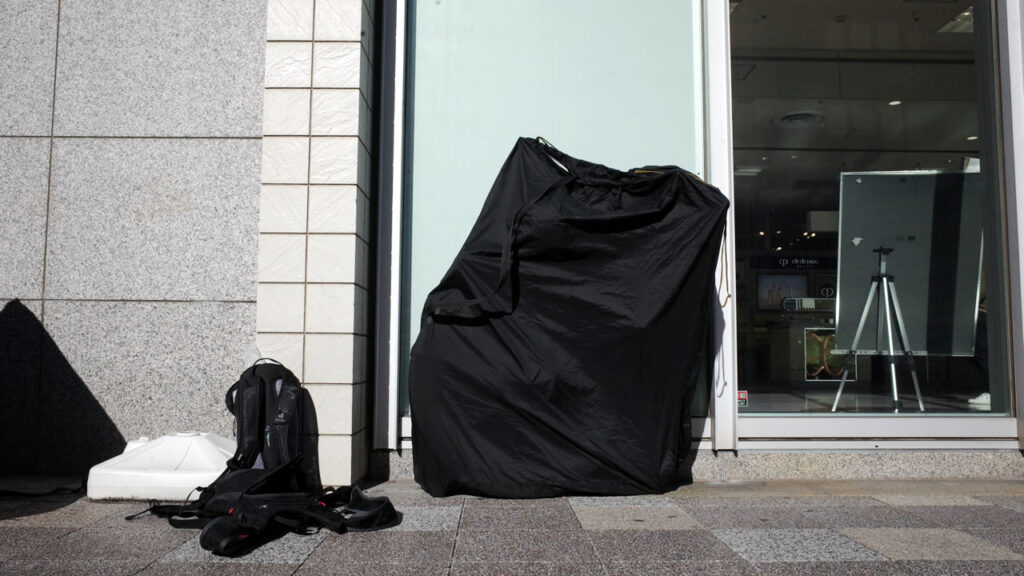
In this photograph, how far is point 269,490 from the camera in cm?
296

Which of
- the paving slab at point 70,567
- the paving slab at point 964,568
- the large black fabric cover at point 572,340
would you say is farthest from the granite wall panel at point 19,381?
the paving slab at point 964,568

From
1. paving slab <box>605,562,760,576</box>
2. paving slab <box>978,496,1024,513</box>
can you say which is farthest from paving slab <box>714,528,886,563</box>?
paving slab <box>978,496,1024,513</box>

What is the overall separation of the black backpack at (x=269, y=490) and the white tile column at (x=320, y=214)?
0.14m


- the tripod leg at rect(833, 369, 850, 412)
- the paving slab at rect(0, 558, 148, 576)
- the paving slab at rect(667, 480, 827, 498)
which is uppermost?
the tripod leg at rect(833, 369, 850, 412)

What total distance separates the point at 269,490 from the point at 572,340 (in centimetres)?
149

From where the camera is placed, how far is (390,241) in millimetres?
3975

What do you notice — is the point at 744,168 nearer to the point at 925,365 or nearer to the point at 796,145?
the point at 796,145

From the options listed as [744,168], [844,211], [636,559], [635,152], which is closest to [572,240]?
[635,152]

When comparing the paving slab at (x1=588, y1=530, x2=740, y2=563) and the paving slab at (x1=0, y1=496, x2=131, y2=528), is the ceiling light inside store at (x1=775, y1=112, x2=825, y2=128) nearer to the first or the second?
the paving slab at (x1=588, y1=530, x2=740, y2=563)

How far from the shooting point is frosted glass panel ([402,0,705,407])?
404cm

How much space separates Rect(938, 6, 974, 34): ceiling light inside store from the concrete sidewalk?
2782 millimetres

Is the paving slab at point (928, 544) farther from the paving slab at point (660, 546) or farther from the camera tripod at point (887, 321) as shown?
the camera tripod at point (887, 321)

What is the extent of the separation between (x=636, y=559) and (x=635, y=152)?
235cm

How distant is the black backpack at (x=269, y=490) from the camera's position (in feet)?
8.69
